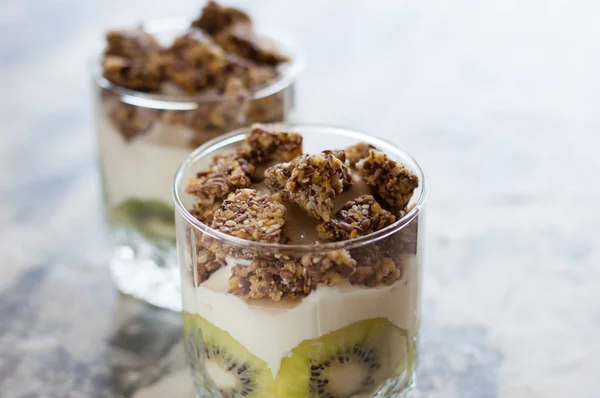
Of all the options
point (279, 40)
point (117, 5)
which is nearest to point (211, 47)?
point (279, 40)

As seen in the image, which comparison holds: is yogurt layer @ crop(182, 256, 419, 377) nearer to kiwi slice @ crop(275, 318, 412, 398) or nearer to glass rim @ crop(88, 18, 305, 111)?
kiwi slice @ crop(275, 318, 412, 398)

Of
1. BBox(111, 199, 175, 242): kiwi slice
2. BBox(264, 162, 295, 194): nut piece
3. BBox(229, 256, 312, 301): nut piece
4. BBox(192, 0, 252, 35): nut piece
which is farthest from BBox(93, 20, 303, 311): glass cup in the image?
BBox(229, 256, 312, 301): nut piece

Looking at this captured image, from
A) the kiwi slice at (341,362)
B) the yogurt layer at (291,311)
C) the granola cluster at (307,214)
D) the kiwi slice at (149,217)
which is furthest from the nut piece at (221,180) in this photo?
the kiwi slice at (149,217)

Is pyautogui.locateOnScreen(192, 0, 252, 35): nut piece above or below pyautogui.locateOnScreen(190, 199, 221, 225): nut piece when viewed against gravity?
above

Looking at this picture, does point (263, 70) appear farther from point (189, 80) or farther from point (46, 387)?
Result: point (46, 387)

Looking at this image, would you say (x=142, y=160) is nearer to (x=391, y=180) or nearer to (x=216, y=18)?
(x=216, y=18)

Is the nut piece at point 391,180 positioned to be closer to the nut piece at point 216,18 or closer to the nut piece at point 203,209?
the nut piece at point 203,209
